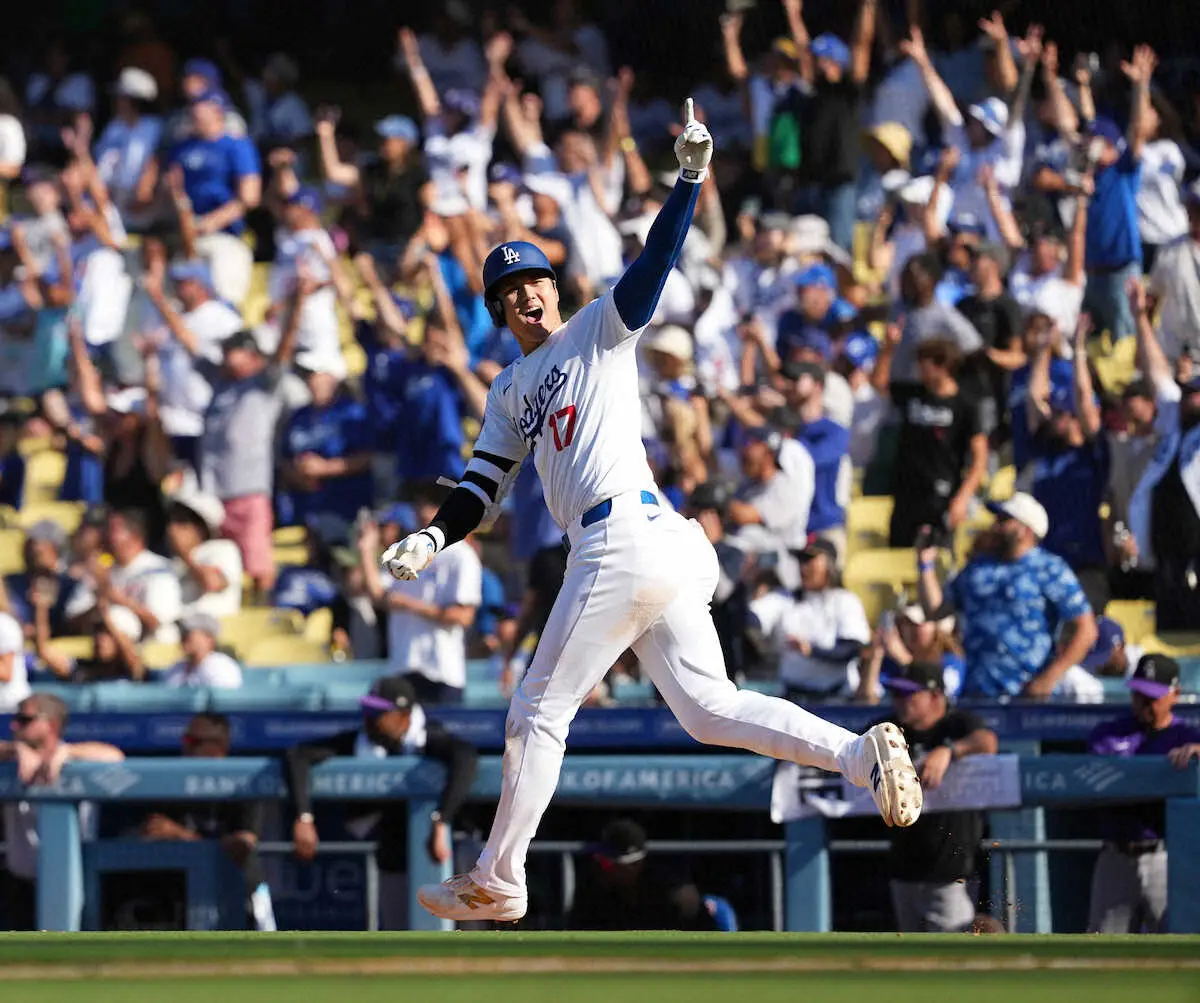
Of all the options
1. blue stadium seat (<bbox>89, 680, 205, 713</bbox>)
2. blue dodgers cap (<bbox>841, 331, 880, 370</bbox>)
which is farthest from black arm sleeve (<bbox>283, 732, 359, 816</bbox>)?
blue dodgers cap (<bbox>841, 331, 880, 370</bbox>)

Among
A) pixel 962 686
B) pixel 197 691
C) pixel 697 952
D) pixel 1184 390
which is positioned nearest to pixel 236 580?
pixel 197 691

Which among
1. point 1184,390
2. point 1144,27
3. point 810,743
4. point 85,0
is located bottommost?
point 810,743

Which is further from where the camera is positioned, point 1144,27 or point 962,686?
point 1144,27

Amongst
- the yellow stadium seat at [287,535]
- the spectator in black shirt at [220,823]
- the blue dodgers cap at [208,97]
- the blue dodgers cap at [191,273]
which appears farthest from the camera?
the blue dodgers cap at [208,97]

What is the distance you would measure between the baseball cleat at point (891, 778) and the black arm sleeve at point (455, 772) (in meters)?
2.60

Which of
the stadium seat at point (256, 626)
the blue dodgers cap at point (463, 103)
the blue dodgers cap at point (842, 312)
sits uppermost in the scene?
the blue dodgers cap at point (463, 103)

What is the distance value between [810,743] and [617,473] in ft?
2.77

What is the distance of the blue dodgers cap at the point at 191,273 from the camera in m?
12.0

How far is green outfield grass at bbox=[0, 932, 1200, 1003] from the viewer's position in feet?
14.6

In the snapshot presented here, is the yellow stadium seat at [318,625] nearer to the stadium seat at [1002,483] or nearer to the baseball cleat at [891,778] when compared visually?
the stadium seat at [1002,483]

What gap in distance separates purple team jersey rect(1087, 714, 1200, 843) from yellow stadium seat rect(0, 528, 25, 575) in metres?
5.80

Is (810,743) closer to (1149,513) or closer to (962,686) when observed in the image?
(962,686)

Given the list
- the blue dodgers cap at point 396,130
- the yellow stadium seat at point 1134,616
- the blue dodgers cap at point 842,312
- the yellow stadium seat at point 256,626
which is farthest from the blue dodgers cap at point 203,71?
the yellow stadium seat at point 1134,616

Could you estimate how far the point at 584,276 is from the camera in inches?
434
